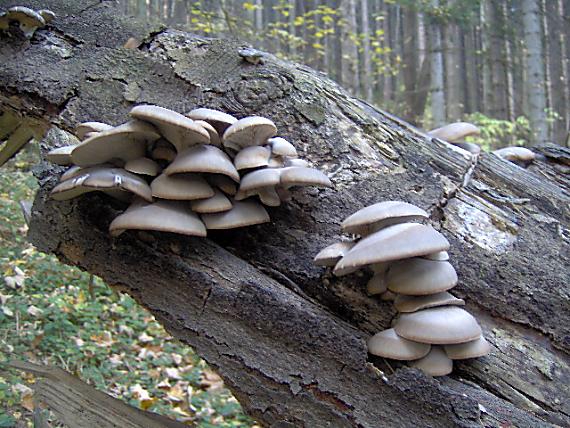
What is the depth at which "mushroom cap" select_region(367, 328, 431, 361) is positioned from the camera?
6.39 feet

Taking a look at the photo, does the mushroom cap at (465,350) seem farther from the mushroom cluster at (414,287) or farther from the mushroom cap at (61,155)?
the mushroom cap at (61,155)

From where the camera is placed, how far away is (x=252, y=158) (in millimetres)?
2199

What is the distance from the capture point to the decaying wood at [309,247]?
2053 millimetres

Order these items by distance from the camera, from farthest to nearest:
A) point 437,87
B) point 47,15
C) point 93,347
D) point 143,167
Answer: point 437,87, point 93,347, point 47,15, point 143,167

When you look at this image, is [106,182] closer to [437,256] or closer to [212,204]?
[212,204]

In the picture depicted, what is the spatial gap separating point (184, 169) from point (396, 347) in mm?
1049

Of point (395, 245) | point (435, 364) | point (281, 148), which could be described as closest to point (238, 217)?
point (281, 148)

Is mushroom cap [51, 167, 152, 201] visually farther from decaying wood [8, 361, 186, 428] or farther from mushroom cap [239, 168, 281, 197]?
decaying wood [8, 361, 186, 428]

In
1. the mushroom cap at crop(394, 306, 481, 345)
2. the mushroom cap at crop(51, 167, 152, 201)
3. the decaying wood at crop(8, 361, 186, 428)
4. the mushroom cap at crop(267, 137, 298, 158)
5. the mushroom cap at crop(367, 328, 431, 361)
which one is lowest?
the decaying wood at crop(8, 361, 186, 428)

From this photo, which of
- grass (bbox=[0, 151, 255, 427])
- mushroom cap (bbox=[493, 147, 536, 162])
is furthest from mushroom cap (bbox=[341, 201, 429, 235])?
grass (bbox=[0, 151, 255, 427])

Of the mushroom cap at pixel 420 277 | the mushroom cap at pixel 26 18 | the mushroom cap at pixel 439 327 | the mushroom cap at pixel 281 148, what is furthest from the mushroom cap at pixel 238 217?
the mushroom cap at pixel 26 18

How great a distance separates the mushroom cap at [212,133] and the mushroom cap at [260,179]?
0.76 feet

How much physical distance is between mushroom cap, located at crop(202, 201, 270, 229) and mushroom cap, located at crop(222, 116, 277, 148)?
0.28 metres

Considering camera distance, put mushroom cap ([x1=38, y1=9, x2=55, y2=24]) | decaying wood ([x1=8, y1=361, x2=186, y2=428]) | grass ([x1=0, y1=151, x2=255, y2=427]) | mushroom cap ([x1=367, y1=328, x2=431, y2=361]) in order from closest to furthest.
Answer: mushroom cap ([x1=367, y1=328, x2=431, y2=361]) → decaying wood ([x1=8, y1=361, x2=186, y2=428]) → mushroom cap ([x1=38, y1=9, x2=55, y2=24]) → grass ([x1=0, y1=151, x2=255, y2=427])
